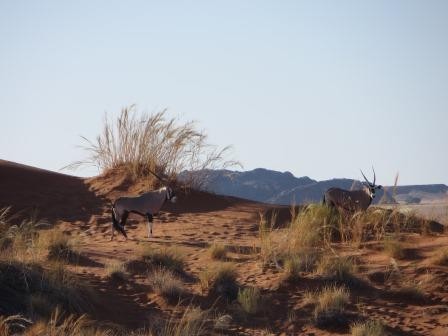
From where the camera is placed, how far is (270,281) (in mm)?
10203

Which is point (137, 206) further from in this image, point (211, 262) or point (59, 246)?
point (211, 262)

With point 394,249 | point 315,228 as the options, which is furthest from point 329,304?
point 315,228

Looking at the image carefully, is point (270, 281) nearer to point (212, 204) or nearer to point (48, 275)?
point (48, 275)

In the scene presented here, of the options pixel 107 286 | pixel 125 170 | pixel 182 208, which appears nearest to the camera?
pixel 107 286

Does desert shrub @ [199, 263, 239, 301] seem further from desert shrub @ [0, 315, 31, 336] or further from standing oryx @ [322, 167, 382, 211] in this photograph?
standing oryx @ [322, 167, 382, 211]

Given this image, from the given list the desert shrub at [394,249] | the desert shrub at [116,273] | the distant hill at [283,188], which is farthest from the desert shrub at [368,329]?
the distant hill at [283,188]

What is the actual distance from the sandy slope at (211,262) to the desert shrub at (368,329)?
0.28m

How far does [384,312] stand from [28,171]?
44.8ft

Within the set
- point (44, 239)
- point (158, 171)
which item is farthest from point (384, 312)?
point (158, 171)

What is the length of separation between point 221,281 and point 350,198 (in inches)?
209

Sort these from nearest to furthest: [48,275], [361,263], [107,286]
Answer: [48,275]
[107,286]
[361,263]

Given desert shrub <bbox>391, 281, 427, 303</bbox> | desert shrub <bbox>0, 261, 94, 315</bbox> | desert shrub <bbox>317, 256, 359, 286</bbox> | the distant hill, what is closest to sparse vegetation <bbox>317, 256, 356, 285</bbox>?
desert shrub <bbox>317, 256, 359, 286</bbox>

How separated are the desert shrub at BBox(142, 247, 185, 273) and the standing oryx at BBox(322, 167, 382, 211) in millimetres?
4101

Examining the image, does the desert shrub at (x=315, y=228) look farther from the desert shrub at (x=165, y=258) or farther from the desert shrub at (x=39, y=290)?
the desert shrub at (x=39, y=290)
